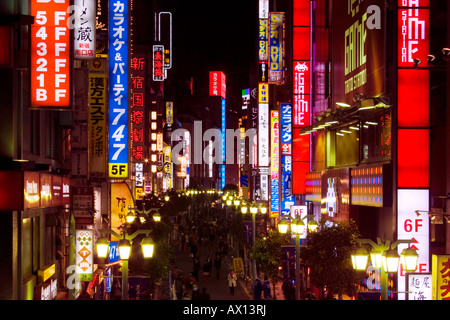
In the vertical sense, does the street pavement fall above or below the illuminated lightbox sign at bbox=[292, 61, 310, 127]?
below

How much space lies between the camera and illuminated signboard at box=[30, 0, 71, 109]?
1381 cm

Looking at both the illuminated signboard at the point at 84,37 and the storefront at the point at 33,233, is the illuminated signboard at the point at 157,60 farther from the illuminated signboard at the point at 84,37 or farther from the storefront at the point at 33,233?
the storefront at the point at 33,233

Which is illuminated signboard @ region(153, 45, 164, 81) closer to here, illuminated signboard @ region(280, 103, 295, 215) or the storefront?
illuminated signboard @ region(280, 103, 295, 215)

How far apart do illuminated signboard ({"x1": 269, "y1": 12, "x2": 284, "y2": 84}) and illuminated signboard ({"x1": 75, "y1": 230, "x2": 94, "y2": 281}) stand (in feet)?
86.2

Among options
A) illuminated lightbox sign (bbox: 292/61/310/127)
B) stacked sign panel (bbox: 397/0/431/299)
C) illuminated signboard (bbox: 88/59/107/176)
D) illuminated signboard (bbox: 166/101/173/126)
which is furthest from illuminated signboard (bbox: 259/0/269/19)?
illuminated signboard (bbox: 166/101/173/126)

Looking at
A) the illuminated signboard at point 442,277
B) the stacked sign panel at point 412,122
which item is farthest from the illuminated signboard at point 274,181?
the illuminated signboard at point 442,277

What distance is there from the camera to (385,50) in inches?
830

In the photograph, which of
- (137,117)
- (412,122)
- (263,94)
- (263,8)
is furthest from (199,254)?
(263,8)

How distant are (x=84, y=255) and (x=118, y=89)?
37.1ft

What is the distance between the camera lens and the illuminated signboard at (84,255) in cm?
1922

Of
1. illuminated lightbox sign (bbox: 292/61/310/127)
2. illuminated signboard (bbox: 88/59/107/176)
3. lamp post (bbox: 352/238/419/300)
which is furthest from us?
illuminated lightbox sign (bbox: 292/61/310/127)

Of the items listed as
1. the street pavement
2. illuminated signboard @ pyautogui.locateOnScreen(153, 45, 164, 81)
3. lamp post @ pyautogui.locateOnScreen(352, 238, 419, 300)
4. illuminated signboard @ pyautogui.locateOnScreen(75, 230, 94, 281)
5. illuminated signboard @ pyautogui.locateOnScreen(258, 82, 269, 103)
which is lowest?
the street pavement

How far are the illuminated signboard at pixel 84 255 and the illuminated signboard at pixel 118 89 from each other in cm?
825

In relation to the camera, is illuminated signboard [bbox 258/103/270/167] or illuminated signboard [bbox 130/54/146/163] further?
illuminated signboard [bbox 258/103/270/167]
